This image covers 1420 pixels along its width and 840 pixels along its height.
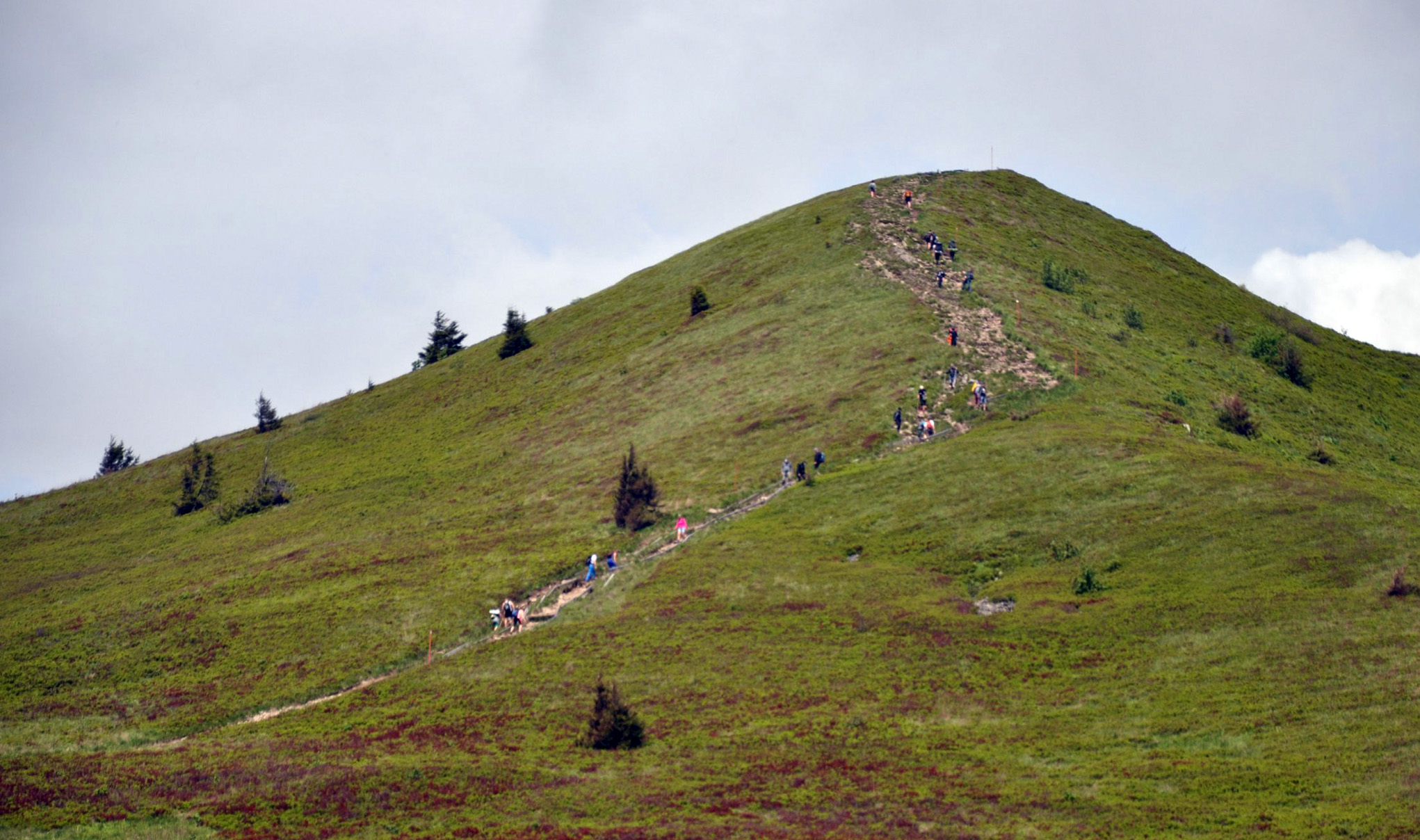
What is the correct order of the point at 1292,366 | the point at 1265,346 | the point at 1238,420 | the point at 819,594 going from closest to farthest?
the point at 819,594
the point at 1238,420
the point at 1292,366
the point at 1265,346

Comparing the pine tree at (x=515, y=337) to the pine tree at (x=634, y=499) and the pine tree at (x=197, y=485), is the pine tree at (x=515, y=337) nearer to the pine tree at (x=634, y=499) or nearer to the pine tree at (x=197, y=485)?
the pine tree at (x=197, y=485)

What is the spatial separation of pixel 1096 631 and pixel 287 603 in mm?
41816

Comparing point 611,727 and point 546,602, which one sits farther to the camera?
point 546,602

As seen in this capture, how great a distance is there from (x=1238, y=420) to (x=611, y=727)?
45.9m

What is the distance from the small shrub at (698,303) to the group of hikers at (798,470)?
36.0 m

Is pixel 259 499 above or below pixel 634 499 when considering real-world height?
above

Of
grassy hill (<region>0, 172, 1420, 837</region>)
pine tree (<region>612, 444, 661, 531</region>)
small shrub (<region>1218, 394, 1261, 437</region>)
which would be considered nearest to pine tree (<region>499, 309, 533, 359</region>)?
grassy hill (<region>0, 172, 1420, 837</region>)

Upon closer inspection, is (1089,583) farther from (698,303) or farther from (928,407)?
(698,303)

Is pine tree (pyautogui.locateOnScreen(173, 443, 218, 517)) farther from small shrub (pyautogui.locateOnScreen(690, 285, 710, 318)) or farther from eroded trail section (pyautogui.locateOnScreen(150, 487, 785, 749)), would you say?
eroded trail section (pyautogui.locateOnScreen(150, 487, 785, 749))

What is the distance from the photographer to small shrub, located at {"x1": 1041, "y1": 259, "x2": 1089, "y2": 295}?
83312 mm

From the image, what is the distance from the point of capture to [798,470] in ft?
193

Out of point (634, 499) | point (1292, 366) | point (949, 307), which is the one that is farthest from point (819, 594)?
point (1292, 366)

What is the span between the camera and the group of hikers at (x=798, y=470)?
57.7 m

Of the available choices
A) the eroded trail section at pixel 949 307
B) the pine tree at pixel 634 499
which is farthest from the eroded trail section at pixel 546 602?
the eroded trail section at pixel 949 307
